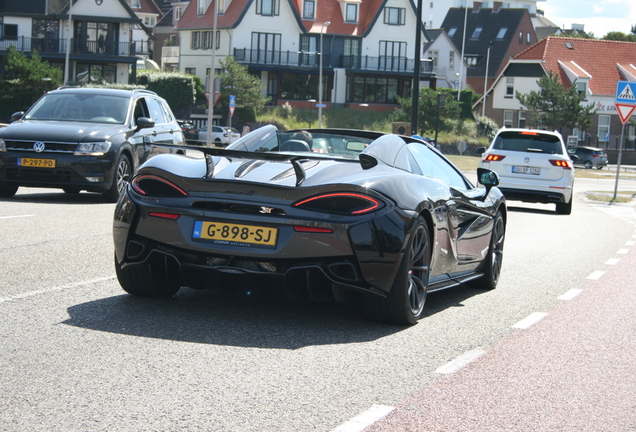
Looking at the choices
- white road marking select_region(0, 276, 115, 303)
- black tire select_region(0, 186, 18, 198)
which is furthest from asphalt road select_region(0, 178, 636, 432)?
black tire select_region(0, 186, 18, 198)

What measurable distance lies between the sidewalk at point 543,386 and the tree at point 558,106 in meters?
68.1

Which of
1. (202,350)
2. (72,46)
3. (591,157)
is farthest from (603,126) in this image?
(202,350)

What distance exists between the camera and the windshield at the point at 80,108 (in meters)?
14.8

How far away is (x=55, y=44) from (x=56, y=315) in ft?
228

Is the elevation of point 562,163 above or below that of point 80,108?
below

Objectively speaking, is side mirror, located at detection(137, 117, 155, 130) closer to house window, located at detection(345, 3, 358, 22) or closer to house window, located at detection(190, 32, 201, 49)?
house window, located at detection(190, 32, 201, 49)

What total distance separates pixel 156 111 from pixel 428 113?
53.5 metres

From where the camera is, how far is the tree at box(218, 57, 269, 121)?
68375mm

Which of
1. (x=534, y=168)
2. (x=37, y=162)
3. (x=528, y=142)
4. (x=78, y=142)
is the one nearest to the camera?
(x=37, y=162)

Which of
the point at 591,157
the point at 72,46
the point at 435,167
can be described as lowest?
the point at 591,157

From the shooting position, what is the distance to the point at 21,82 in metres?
61.4

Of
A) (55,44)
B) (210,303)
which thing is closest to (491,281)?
(210,303)

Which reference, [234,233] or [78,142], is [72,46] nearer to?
[78,142]

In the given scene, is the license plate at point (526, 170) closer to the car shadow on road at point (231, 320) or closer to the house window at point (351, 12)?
the car shadow on road at point (231, 320)
